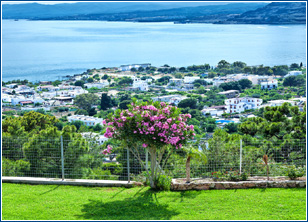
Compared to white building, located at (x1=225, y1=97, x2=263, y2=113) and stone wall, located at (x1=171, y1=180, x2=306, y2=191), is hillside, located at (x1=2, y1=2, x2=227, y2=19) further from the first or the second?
stone wall, located at (x1=171, y1=180, x2=306, y2=191)

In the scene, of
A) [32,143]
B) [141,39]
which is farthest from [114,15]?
[32,143]

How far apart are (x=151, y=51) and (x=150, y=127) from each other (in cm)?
10518

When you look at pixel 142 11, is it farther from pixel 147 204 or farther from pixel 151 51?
pixel 147 204

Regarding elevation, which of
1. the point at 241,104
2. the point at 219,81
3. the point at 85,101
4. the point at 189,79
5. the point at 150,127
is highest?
the point at 150,127

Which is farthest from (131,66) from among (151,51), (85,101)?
(85,101)

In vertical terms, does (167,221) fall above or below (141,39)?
below

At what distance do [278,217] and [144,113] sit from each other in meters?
1.91

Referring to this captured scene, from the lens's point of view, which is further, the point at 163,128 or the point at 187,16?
the point at 187,16

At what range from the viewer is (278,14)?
3765 inches

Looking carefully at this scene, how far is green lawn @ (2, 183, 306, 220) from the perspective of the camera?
4.12 metres

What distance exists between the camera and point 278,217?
159 inches

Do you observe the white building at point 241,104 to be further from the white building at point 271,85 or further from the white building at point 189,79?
the white building at point 189,79

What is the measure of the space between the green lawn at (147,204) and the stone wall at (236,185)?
107 mm

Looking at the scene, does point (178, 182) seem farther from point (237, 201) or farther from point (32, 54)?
point (32, 54)
